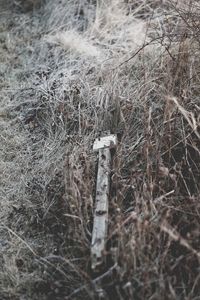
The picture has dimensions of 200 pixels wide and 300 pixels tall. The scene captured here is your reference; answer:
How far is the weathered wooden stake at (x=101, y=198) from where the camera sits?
2488 mm

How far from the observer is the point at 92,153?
3.29m

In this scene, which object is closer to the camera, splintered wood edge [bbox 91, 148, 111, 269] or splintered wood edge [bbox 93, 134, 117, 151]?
splintered wood edge [bbox 91, 148, 111, 269]

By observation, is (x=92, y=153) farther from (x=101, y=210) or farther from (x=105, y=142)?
(x=101, y=210)

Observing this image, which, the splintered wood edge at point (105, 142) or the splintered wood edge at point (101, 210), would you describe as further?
the splintered wood edge at point (105, 142)

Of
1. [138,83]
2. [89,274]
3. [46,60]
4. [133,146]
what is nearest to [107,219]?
[89,274]

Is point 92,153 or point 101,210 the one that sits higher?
point 92,153

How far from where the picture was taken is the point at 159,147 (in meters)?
3.06

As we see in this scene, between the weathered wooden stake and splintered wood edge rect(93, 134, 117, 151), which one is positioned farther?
splintered wood edge rect(93, 134, 117, 151)

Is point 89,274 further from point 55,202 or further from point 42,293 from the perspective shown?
point 55,202

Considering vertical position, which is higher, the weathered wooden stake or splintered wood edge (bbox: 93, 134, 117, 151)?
splintered wood edge (bbox: 93, 134, 117, 151)

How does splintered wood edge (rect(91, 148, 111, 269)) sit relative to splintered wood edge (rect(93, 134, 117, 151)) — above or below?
below

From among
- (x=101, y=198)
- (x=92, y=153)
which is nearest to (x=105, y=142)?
(x=92, y=153)

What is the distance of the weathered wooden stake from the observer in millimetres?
2488

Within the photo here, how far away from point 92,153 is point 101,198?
1.88ft
